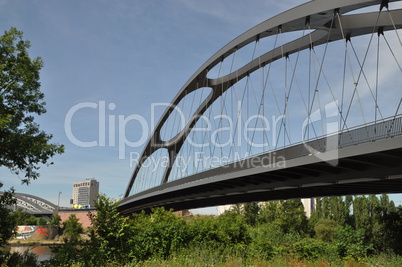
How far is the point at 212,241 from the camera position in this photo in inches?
639

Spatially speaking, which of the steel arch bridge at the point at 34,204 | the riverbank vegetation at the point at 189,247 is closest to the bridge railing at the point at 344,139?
the riverbank vegetation at the point at 189,247

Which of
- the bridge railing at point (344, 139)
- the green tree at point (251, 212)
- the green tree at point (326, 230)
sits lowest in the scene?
the green tree at point (326, 230)

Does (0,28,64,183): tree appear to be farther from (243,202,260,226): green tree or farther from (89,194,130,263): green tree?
(243,202,260,226): green tree

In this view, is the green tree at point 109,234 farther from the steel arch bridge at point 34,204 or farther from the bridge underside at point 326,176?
the steel arch bridge at point 34,204

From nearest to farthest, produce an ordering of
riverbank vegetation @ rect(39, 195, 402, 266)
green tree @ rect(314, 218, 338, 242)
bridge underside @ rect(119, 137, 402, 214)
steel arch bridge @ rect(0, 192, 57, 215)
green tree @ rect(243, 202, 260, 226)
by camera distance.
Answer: riverbank vegetation @ rect(39, 195, 402, 266) → bridge underside @ rect(119, 137, 402, 214) → green tree @ rect(314, 218, 338, 242) → green tree @ rect(243, 202, 260, 226) → steel arch bridge @ rect(0, 192, 57, 215)

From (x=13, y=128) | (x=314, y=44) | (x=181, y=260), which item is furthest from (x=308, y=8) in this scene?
(x=13, y=128)

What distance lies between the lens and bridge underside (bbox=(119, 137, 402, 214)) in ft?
46.7

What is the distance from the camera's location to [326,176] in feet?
61.2

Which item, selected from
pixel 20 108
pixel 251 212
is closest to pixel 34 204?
pixel 251 212

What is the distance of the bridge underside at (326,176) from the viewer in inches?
560

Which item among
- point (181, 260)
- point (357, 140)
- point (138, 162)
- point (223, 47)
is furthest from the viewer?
point (138, 162)

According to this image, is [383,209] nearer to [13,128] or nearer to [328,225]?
[13,128]

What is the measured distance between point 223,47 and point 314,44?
7.90 metres

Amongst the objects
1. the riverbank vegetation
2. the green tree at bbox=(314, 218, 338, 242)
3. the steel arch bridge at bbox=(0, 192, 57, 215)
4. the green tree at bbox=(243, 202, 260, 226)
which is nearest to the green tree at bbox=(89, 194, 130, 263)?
the riverbank vegetation
